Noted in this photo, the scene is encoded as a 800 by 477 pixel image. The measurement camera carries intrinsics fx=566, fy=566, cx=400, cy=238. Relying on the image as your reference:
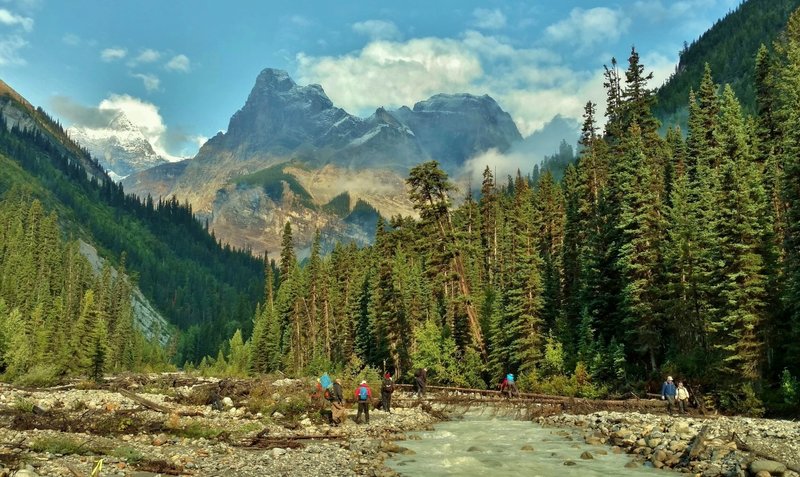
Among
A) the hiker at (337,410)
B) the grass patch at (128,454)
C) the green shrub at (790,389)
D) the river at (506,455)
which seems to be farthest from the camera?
the hiker at (337,410)

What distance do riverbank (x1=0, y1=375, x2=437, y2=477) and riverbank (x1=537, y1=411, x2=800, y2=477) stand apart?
31.2ft

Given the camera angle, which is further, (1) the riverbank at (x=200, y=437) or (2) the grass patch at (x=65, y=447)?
(2) the grass patch at (x=65, y=447)

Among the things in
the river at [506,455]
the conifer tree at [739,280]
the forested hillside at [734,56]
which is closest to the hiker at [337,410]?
the river at [506,455]

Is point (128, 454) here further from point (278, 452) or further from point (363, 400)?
point (363, 400)

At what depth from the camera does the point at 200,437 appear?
23.3 meters

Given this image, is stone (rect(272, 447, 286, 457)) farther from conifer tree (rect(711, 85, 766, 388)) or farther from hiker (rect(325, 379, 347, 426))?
conifer tree (rect(711, 85, 766, 388))

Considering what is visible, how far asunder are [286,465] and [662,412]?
867 inches

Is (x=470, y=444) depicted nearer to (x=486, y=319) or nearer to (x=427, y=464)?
(x=427, y=464)

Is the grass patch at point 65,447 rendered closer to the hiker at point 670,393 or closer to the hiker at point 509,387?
the hiker at point 670,393

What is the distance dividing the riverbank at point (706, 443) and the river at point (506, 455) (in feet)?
2.78

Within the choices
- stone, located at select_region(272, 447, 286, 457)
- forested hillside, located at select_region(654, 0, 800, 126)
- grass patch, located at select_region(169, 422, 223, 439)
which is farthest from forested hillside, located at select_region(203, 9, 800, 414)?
forested hillside, located at select_region(654, 0, 800, 126)

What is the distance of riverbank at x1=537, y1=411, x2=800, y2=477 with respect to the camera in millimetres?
17828

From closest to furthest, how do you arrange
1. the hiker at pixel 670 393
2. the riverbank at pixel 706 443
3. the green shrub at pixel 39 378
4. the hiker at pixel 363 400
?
1. the riverbank at pixel 706 443
2. the hiker at pixel 363 400
3. the hiker at pixel 670 393
4. the green shrub at pixel 39 378

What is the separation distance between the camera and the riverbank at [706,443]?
17828mm
